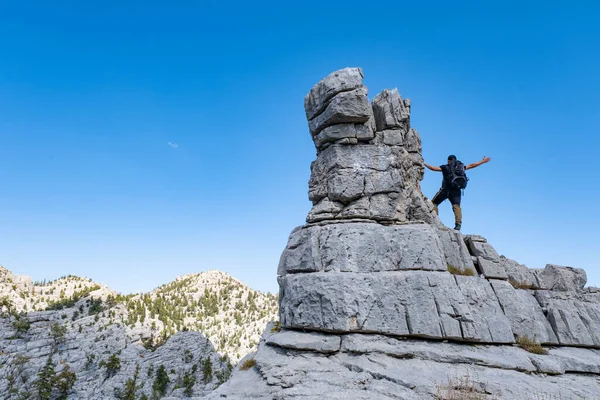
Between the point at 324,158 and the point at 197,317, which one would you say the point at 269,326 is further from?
the point at 197,317

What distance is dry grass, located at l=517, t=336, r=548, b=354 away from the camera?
9820 mm

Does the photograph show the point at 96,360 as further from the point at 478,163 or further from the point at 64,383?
the point at 478,163

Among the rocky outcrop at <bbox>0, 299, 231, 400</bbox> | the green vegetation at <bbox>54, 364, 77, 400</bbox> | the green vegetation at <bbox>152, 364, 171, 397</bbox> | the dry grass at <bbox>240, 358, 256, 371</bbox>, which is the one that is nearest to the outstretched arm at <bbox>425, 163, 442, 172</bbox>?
the dry grass at <bbox>240, 358, 256, 371</bbox>

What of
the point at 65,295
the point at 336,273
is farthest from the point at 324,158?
the point at 65,295

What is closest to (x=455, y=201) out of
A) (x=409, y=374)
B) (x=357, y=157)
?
(x=357, y=157)

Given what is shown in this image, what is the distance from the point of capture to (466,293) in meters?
10.3

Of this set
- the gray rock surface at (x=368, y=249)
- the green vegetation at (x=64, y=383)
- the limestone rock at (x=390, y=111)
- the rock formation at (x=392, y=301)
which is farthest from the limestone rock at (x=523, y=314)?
the green vegetation at (x=64, y=383)

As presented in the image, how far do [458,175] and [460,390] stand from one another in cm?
888

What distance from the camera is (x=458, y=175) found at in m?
13.7

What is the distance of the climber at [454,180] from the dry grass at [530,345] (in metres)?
4.81

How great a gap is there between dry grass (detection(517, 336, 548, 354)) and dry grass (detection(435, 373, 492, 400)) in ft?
11.4

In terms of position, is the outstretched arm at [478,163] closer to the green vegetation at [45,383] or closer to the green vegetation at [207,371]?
the green vegetation at [207,371]

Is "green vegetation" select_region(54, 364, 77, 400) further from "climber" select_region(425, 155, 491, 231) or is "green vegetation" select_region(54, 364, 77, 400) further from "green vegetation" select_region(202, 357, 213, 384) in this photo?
"climber" select_region(425, 155, 491, 231)

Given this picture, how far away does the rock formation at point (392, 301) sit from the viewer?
818 cm
